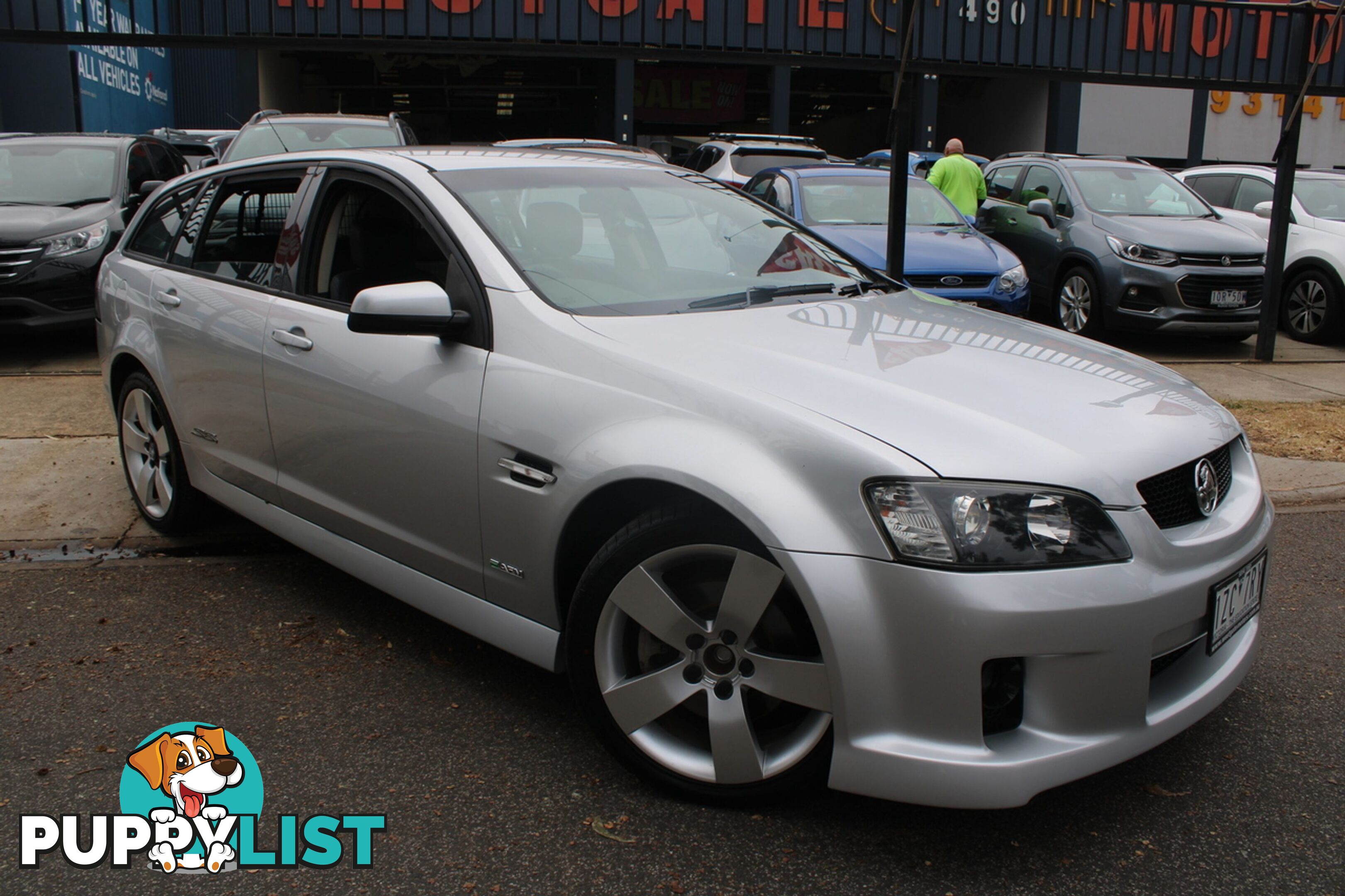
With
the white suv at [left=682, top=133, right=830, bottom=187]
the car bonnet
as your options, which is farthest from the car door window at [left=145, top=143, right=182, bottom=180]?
the car bonnet

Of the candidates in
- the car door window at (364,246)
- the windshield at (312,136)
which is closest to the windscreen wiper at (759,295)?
the car door window at (364,246)

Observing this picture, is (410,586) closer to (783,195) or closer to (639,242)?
Result: (639,242)

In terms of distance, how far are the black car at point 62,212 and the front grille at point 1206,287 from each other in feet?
27.5

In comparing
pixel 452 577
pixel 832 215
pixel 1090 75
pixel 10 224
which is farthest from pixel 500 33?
pixel 452 577

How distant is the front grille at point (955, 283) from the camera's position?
885 cm

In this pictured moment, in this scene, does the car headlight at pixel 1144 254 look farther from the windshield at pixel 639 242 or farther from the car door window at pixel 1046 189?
the windshield at pixel 639 242

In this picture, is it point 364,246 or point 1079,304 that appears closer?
point 364,246

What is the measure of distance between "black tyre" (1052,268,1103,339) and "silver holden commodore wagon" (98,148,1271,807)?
21.5 feet

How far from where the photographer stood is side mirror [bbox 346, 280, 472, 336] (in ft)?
9.61

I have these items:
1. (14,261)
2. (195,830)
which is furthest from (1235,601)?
(14,261)

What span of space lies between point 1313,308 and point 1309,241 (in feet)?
1.98

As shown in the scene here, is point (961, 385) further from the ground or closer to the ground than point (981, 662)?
further from the ground

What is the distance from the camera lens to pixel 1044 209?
10203mm

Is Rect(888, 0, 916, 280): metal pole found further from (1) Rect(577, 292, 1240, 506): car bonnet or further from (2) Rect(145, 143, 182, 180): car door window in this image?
(2) Rect(145, 143, 182, 180): car door window
